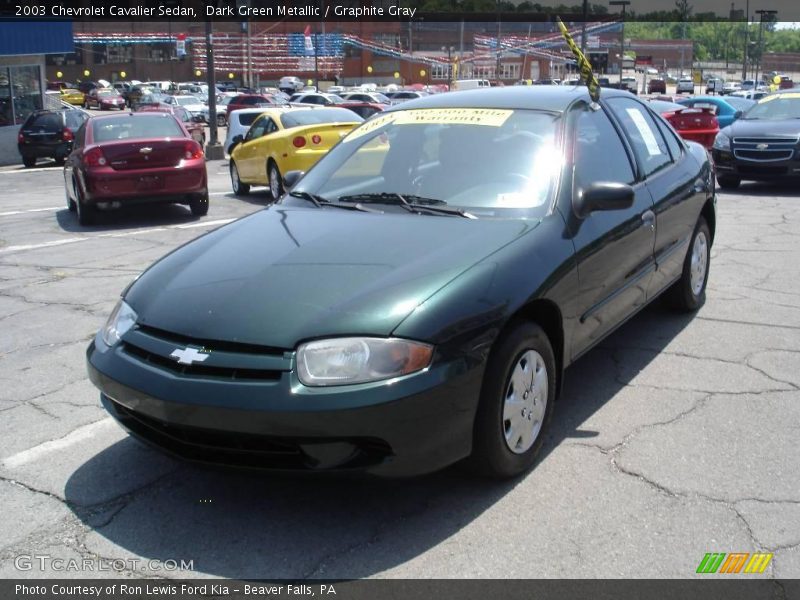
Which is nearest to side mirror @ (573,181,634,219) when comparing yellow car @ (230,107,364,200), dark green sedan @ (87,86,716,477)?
dark green sedan @ (87,86,716,477)

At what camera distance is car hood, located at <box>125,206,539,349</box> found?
3201mm

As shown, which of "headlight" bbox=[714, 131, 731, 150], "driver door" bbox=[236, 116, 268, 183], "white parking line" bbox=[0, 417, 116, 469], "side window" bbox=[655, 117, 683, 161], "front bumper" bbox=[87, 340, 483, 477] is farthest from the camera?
"driver door" bbox=[236, 116, 268, 183]

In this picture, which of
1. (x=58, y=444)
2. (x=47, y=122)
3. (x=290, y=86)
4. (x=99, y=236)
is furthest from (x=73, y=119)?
(x=290, y=86)

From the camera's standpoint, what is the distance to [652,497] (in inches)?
139

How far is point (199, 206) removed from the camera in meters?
11.6

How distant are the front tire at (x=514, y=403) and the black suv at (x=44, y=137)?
848 inches

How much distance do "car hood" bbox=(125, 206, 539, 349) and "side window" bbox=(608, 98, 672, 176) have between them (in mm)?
1623

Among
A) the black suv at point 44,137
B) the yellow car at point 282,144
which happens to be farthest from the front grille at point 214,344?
the black suv at point 44,137

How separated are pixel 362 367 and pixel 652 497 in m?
1.35

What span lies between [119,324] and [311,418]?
1.15 metres

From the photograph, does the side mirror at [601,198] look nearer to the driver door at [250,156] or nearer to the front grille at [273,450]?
the front grille at [273,450]

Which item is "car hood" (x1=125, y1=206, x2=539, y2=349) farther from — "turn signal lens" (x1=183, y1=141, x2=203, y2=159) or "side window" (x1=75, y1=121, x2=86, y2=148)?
"side window" (x1=75, y1=121, x2=86, y2=148)

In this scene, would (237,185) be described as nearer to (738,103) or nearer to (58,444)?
(58,444)

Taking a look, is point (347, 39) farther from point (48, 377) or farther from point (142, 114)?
point (48, 377)
